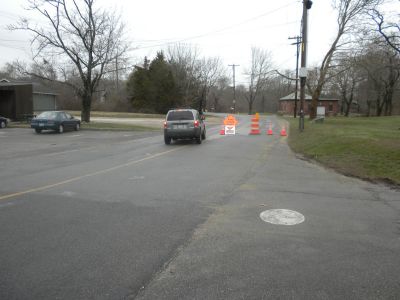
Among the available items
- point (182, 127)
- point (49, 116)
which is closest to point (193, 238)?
point (182, 127)

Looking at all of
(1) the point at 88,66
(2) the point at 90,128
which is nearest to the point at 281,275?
(2) the point at 90,128

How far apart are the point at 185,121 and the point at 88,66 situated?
52.8 ft

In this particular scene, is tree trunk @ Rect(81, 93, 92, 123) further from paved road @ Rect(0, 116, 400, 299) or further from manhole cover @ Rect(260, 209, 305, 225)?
manhole cover @ Rect(260, 209, 305, 225)

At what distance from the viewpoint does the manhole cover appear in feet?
19.1

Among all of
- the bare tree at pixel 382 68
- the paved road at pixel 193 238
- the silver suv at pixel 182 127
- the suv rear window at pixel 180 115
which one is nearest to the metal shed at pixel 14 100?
the suv rear window at pixel 180 115

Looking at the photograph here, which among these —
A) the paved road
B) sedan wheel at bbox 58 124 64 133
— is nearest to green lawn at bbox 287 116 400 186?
the paved road

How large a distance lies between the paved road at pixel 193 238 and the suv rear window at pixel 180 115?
926 centimetres

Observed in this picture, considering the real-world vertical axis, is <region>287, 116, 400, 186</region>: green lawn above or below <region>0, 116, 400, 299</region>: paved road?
above

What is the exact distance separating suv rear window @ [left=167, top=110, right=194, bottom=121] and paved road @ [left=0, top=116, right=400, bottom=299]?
9261 mm

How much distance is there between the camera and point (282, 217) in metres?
6.07

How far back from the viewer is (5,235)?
16.5 feet

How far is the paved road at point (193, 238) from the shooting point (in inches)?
144

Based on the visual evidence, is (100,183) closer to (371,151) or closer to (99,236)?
(99,236)

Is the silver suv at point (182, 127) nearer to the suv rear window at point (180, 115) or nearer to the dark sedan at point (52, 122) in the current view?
the suv rear window at point (180, 115)
